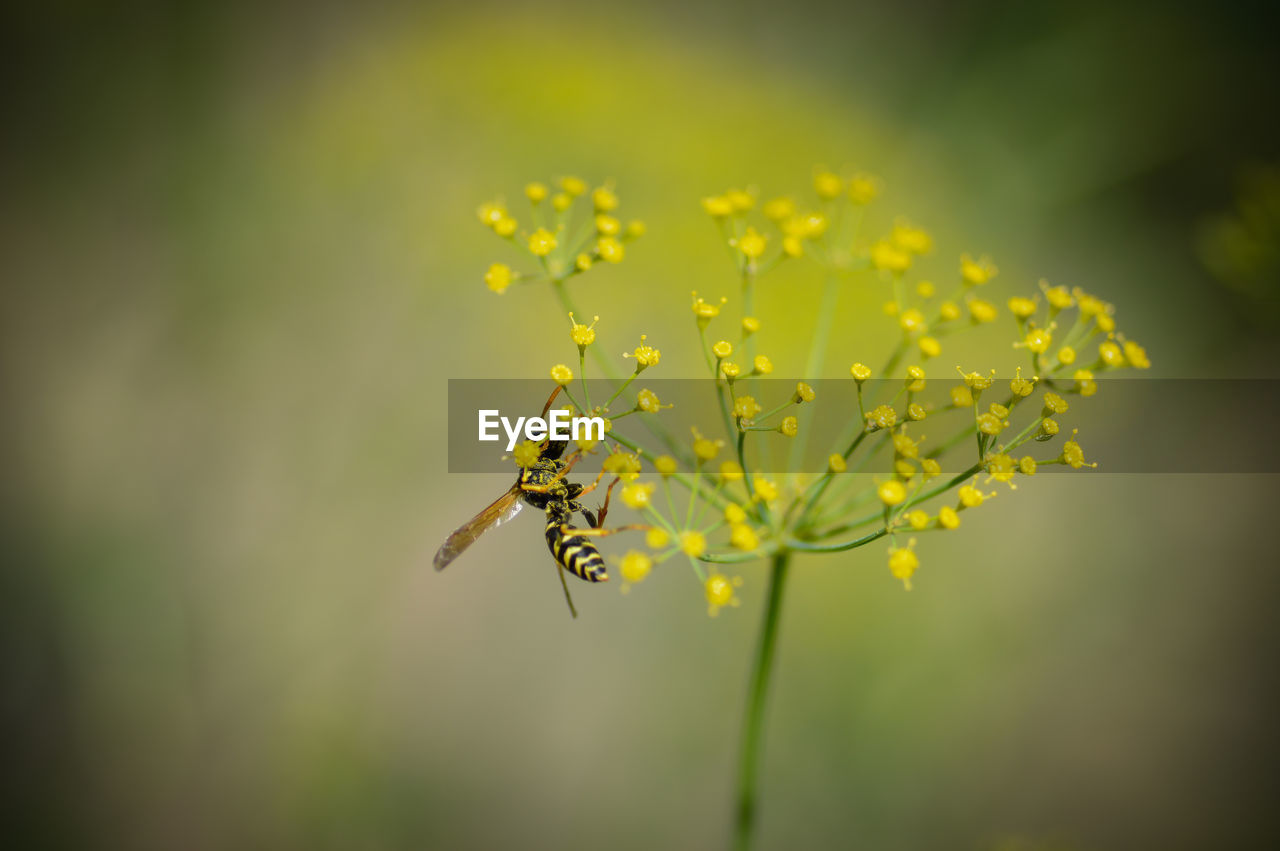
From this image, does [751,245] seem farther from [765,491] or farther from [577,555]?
[577,555]

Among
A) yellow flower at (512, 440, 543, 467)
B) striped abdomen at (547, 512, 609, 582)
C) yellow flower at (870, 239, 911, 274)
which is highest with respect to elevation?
yellow flower at (870, 239, 911, 274)

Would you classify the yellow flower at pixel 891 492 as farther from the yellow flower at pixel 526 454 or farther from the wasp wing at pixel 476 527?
the wasp wing at pixel 476 527

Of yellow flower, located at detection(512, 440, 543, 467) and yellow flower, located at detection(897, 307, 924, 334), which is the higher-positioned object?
yellow flower, located at detection(897, 307, 924, 334)

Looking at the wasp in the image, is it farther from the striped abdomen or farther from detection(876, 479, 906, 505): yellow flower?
detection(876, 479, 906, 505): yellow flower

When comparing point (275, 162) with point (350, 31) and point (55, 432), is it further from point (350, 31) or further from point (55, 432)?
point (55, 432)

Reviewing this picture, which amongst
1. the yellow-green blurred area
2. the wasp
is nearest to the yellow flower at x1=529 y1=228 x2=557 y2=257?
the wasp

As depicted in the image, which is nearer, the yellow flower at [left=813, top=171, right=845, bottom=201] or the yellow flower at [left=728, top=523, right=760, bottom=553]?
the yellow flower at [left=728, top=523, right=760, bottom=553]
